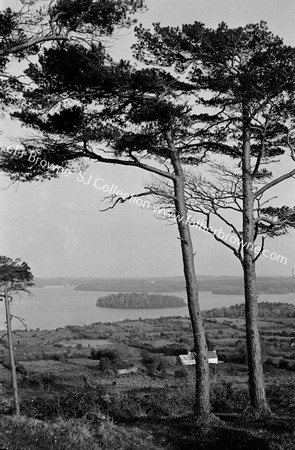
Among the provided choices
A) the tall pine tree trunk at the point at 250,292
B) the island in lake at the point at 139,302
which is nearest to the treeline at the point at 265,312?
the island in lake at the point at 139,302

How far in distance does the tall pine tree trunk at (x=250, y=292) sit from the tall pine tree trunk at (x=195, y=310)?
4.01ft

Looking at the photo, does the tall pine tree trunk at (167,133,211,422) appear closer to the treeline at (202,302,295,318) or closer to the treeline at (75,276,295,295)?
the treeline at (202,302,295,318)

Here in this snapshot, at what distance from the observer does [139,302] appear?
321ft

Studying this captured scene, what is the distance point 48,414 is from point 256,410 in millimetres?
4166

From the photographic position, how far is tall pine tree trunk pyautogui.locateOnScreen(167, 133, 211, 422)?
26.8 feet

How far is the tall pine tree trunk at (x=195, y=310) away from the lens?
26.8 feet

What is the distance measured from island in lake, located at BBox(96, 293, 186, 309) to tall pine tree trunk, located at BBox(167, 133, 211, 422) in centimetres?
8796

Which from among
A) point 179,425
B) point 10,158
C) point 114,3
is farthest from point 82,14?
point 179,425

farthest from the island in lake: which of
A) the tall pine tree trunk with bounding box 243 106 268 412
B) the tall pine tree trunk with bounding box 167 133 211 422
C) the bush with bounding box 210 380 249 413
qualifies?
the tall pine tree trunk with bounding box 167 133 211 422

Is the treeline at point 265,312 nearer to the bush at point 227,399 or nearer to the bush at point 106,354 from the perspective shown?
the bush at point 106,354

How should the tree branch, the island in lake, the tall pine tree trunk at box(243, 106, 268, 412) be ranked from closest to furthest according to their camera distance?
the tree branch
the tall pine tree trunk at box(243, 106, 268, 412)
the island in lake

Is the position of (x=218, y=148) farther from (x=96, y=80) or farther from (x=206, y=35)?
(x=96, y=80)

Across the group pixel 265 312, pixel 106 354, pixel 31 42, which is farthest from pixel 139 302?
pixel 31 42

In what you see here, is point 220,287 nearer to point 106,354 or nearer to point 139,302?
point 139,302
